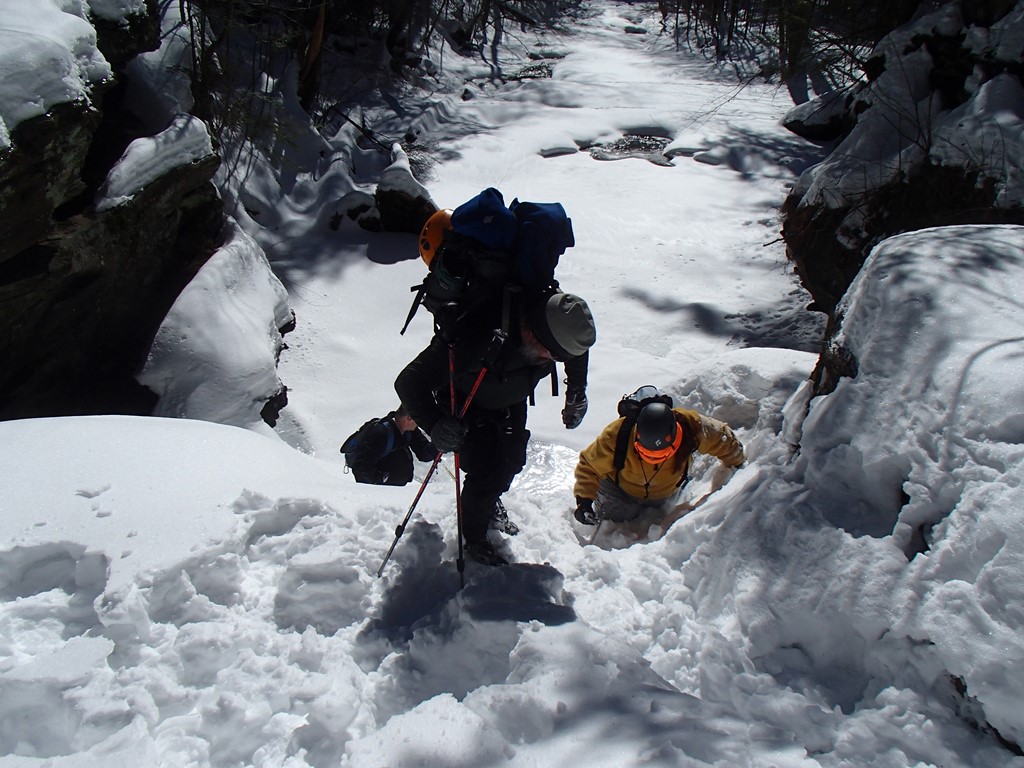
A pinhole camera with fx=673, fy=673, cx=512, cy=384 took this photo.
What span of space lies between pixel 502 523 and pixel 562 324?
3.61 feet

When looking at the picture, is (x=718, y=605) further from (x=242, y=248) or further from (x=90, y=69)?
(x=242, y=248)

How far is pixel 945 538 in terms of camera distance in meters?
1.82

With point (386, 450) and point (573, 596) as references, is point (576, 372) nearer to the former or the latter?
point (573, 596)

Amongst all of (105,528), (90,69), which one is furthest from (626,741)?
(90,69)

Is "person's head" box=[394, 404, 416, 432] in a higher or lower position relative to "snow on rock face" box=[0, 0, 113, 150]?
lower

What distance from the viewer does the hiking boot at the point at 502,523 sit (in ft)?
9.77

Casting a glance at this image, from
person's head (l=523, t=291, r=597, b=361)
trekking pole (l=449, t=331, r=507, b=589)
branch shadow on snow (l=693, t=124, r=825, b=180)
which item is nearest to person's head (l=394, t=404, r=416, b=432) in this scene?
trekking pole (l=449, t=331, r=507, b=589)

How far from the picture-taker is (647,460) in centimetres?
358

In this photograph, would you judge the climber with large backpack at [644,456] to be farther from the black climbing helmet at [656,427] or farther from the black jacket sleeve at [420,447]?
Answer: the black jacket sleeve at [420,447]

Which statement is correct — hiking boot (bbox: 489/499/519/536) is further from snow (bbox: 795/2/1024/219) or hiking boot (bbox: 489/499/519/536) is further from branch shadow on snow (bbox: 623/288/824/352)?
branch shadow on snow (bbox: 623/288/824/352)

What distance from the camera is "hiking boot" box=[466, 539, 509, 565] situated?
8.75 ft

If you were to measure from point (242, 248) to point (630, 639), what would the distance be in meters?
5.17

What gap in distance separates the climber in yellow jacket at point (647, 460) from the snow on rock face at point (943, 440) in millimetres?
880

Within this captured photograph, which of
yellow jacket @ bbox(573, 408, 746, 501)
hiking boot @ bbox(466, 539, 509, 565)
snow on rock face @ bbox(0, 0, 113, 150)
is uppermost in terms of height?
snow on rock face @ bbox(0, 0, 113, 150)
